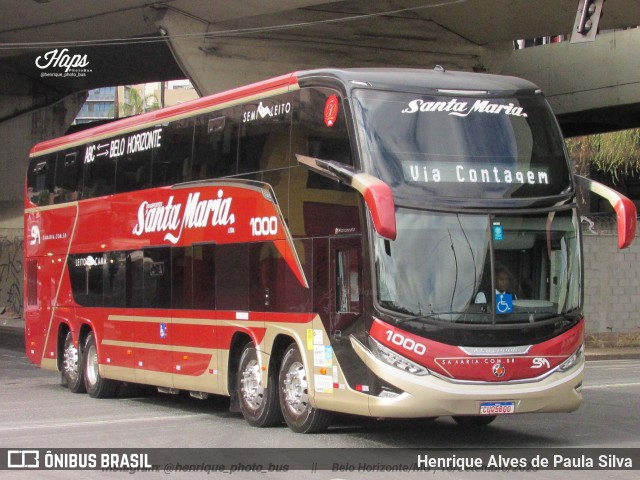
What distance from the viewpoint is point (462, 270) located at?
37.7 ft

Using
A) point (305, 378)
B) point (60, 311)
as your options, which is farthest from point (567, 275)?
point (60, 311)

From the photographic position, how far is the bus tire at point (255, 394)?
13.6 meters

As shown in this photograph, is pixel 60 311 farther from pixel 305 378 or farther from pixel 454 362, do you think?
pixel 454 362

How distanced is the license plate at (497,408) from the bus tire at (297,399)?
7.16ft

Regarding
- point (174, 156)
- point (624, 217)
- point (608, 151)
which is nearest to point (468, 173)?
point (624, 217)

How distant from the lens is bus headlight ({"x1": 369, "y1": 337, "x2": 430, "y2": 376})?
444 inches

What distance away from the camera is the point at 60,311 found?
20031 millimetres

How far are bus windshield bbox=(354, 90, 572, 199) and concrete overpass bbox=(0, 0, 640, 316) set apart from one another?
1653cm

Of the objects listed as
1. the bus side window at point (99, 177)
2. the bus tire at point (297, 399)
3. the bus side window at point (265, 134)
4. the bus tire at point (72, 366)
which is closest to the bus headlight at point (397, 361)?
the bus tire at point (297, 399)

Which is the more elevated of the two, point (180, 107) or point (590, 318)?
point (180, 107)

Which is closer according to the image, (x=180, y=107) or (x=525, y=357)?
(x=525, y=357)

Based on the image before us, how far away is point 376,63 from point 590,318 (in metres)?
9.96

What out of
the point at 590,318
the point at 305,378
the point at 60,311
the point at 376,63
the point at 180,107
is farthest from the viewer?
the point at 376,63

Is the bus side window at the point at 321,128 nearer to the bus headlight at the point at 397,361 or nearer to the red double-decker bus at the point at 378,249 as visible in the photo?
the red double-decker bus at the point at 378,249
